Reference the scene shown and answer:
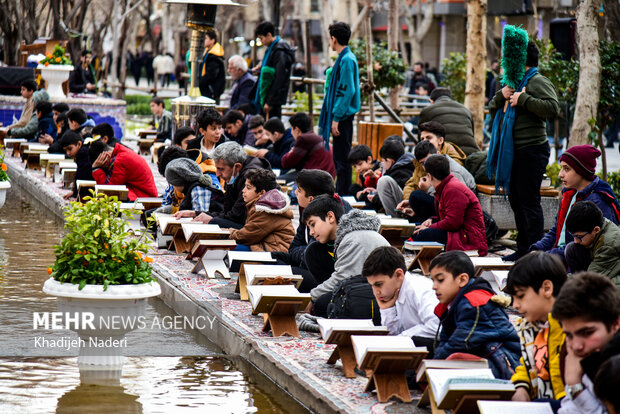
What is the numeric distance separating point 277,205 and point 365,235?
2.22 metres

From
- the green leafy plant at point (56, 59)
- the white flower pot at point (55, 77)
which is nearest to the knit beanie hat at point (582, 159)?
the white flower pot at point (55, 77)

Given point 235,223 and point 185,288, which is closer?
point 185,288

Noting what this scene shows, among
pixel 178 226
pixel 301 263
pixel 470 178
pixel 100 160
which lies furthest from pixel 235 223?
pixel 100 160

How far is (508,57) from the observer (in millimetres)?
9984

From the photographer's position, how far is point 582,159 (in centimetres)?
816

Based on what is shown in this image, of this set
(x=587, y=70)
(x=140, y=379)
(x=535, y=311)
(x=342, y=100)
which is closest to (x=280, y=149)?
(x=342, y=100)

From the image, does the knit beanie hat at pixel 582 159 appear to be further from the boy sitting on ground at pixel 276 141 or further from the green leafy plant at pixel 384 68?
the green leafy plant at pixel 384 68

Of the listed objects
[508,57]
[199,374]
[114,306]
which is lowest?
[199,374]

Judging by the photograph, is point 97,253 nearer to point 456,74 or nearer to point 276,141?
point 276,141

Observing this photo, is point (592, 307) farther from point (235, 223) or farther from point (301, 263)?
point (235, 223)

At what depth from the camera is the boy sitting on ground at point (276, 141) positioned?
14.9 metres

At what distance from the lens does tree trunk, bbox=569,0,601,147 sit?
1243 centimetres

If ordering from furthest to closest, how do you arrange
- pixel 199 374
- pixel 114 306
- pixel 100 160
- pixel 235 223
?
pixel 100 160 → pixel 235 223 → pixel 199 374 → pixel 114 306

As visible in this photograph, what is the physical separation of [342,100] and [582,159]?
5484mm
